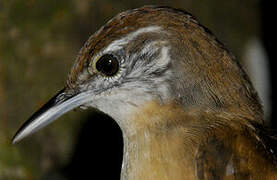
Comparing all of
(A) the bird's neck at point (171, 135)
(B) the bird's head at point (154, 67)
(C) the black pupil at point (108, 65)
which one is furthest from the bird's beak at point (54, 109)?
(A) the bird's neck at point (171, 135)

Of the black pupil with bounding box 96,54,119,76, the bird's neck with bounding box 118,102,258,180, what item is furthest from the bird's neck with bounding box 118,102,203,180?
the black pupil with bounding box 96,54,119,76

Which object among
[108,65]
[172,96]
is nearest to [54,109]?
[108,65]

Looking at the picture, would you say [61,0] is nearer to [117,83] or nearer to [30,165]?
[30,165]

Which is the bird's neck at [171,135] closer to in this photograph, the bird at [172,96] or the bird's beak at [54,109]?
the bird at [172,96]

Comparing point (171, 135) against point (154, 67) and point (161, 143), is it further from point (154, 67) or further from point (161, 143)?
point (154, 67)

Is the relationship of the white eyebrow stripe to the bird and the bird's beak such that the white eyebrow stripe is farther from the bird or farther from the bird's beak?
the bird's beak

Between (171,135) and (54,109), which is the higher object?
(54,109)

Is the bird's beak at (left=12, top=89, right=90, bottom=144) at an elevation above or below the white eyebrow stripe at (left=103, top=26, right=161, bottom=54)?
below

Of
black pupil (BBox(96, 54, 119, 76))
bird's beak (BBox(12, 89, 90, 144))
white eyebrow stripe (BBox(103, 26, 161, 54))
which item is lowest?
bird's beak (BBox(12, 89, 90, 144))
